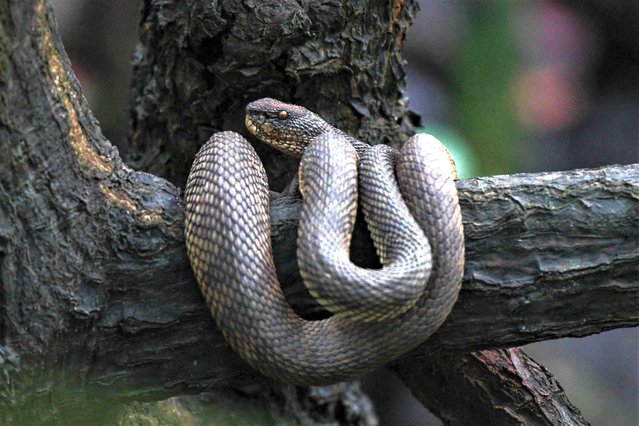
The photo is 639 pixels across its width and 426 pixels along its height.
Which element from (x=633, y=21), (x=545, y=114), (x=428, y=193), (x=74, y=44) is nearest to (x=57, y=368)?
(x=428, y=193)

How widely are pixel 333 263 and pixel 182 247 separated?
66 cm

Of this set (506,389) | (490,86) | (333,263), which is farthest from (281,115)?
(490,86)

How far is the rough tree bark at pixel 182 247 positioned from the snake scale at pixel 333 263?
142 mm

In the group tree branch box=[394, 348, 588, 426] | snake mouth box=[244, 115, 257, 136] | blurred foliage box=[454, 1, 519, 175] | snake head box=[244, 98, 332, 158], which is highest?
blurred foliage box=[454, 1, 519, 175]

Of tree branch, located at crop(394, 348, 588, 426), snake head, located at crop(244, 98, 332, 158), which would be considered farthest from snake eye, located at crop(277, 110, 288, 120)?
tree branch, located at crop(394, 348, 588, 426)

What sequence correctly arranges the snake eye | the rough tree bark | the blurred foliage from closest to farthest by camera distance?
the rough tree bark < the snake eye < the blurred foliage

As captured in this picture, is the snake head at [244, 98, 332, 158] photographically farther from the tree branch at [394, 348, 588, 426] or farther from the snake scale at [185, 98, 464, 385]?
the tree branch at [394, 348, 588, 426]

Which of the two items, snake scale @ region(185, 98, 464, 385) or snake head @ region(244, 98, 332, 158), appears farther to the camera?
snake head @ region(244, 98, 332, 158)

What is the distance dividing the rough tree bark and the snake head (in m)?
0.13

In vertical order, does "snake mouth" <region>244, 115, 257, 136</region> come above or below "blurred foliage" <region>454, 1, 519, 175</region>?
below

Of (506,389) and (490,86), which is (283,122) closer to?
(506,389)

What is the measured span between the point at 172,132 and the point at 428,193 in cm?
163

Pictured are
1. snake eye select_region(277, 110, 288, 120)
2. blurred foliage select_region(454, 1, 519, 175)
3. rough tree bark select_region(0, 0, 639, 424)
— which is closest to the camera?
rough tree bark select_region(0, 0, 639, 424)

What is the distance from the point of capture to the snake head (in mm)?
3724
